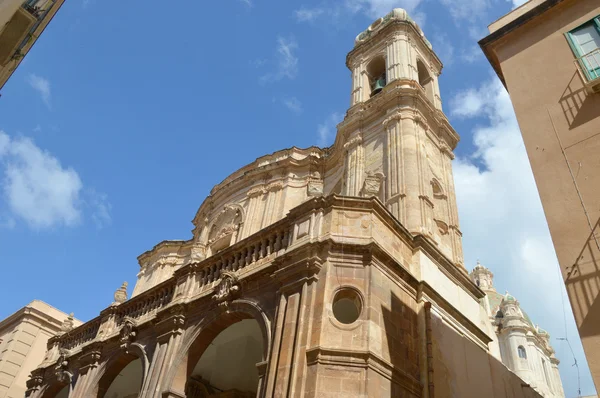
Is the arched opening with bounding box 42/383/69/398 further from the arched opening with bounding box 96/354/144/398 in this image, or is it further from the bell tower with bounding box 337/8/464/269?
the bell tower with bounding box 337/8/464/269

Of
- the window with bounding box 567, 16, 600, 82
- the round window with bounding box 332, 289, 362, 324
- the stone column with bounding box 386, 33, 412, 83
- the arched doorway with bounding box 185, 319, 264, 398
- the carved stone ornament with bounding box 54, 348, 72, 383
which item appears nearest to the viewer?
the window with bounding box 567, 16, 600, 82

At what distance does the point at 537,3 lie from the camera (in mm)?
11500

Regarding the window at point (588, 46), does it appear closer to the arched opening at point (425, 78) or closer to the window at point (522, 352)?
the arched opening at point (425, 78)

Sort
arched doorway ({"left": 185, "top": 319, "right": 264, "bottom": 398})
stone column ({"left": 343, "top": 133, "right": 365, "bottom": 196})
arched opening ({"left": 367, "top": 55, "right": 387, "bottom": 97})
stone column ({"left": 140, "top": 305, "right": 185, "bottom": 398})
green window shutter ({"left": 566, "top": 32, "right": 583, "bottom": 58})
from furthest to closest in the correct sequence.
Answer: arched opening ({"left": 367, "top": 55, "right": 387, "bottom": 97}), stone column ({"left": 343, "top": 133, "right": 365, "bottom": 196}), arched doorway ({"left": 185, "top": 319, "right": 264, "bottom": 398}), stone column ({"left": 140, "top": 305, "right": 185, "bottom": 398}), green window shutter ({"left": 566, "top": 32, "right": 583, "bottom": 58})

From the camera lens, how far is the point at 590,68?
933 cm

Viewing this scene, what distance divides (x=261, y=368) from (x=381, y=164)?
31.5ft

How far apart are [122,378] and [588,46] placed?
596 inches

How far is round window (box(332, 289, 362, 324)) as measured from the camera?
10.4 metres

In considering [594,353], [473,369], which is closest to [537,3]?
[594,353]

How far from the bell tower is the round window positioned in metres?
2.91

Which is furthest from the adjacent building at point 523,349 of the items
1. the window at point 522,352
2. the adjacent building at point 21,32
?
the adjacent building at point 21,32

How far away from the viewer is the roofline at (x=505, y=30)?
1087 cm

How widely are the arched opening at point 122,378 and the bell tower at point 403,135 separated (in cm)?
820

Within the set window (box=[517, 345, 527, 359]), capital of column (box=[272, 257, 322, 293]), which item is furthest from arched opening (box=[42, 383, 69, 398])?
window (box=[517, 345, 527, 359])
